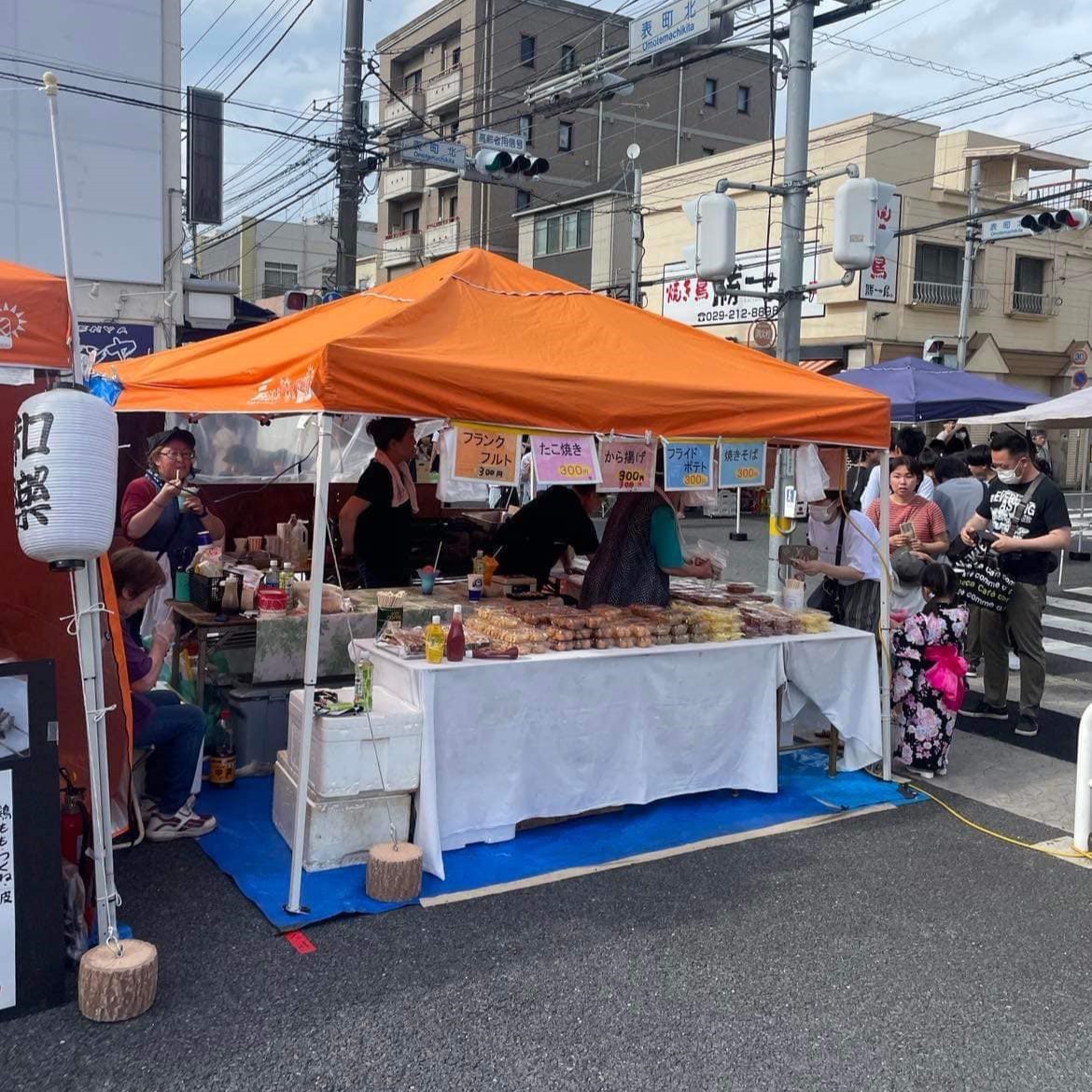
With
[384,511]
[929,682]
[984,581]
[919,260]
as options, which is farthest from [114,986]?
[919,260]

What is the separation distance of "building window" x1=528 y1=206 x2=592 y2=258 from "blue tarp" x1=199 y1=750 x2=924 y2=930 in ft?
98.9

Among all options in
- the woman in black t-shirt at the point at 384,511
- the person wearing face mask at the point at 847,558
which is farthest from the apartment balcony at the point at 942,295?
the woman in black t-shirt at the point at 384,511

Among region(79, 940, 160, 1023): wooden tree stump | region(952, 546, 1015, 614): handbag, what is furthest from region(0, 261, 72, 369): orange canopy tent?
region(952, 546, 1015, 614): handbag

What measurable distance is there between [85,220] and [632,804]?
9745mm

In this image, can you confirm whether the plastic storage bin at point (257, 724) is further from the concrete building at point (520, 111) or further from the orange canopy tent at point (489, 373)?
the concrete building at point (520, 111)

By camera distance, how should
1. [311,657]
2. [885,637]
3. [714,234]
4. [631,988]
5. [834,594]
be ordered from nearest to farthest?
1. [631,988]
2. [311,657]
3. [885,637]
4. [834,594]
5. [714,234]

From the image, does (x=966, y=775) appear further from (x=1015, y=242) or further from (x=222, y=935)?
(x=1015, y=242)

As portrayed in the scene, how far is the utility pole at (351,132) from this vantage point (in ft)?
43.1

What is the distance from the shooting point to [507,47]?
124 ft

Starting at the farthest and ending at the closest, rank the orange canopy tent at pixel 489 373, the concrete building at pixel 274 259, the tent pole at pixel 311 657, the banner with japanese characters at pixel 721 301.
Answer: the concrete building at pixel 274 259 → the banner with japanese characters at pixel 721 301 → the orange canopy tent at pixel 489 373 → the tent pole at pixel 311 657

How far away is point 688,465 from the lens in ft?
17.1

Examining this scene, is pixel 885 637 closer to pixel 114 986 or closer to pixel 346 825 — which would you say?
pixel 346 825

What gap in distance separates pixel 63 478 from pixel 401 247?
4068cm

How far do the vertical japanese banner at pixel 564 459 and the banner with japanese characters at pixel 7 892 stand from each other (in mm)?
2478
